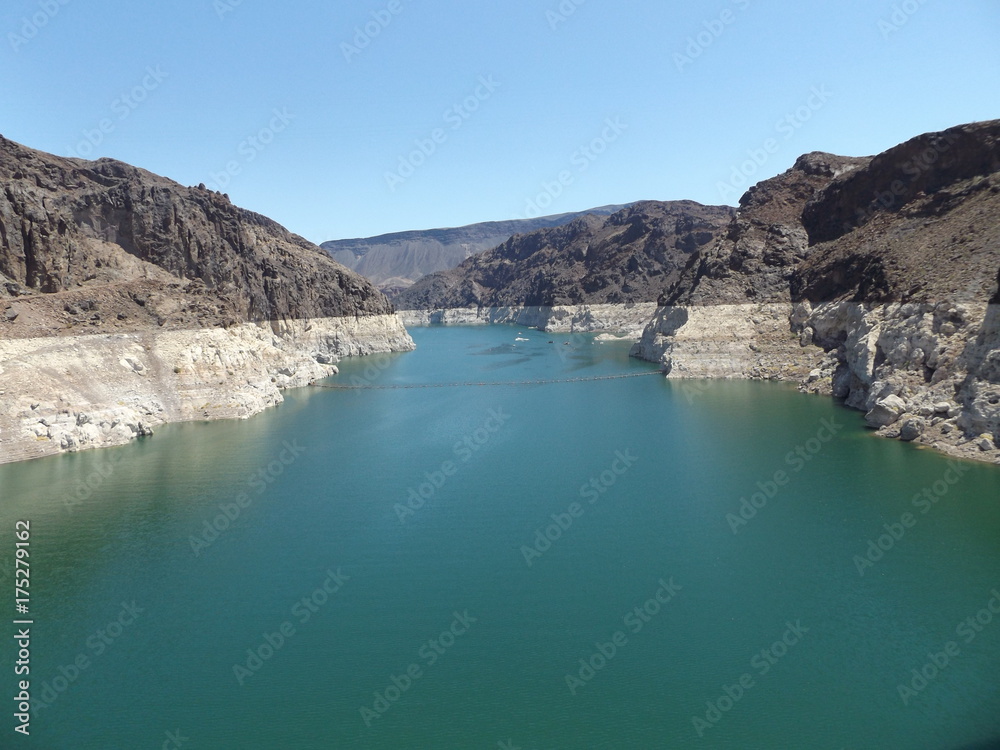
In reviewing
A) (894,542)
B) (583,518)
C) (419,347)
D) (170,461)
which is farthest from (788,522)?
(419,347)

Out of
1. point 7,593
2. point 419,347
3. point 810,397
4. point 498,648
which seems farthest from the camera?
point 419,347

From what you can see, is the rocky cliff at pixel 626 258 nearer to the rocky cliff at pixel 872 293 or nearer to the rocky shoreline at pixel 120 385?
the rocky cliff at pixel 872 293

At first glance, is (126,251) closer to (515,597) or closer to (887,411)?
(515,597)

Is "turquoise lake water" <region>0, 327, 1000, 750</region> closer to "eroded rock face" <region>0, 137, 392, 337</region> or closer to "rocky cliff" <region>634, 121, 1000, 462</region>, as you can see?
"rocky cliff" <region>634, 121, 1000, 462</region>

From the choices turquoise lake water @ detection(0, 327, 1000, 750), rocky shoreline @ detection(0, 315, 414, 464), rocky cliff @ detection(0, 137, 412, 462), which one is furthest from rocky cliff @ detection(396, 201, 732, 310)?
turquoise lake water @ detection(0, 327, 1000, 750)

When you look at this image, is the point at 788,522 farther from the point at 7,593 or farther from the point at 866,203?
the point at 866,203

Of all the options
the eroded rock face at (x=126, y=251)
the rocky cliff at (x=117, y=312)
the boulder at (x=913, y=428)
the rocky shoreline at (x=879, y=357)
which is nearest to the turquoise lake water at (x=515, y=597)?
the boulder at (x=913, y=428)
